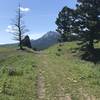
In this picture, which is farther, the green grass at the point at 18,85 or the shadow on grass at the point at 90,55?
the shadow on grass at the point at 90,55

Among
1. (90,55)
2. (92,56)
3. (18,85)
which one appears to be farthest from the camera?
(90,55)

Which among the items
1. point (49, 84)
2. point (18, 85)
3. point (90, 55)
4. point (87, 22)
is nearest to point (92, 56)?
point (90, 55)

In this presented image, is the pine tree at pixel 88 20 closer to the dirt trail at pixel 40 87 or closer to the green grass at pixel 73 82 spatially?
the green grass at pixel 73 82

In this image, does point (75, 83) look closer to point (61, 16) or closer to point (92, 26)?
point (92, 26)

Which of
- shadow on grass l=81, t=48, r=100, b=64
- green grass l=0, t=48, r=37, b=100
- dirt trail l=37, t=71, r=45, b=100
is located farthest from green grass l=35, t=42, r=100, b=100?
→ shadow on grass l=81, t=48, r=100, b=64

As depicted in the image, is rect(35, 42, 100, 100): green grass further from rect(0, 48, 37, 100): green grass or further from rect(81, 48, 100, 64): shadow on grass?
rect(81, 48, 100, 64): shadow on grass

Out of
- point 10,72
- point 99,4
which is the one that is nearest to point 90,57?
point 99,4

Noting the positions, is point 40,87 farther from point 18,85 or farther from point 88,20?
point 88,20

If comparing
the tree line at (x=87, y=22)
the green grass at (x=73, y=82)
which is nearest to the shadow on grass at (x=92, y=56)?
the tree line at (x=87, y=22)

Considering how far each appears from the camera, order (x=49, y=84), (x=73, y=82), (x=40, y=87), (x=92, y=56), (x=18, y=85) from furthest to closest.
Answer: (x=92, y=56), (x=73, y=82), (x=49, y=84), (x=18, y=85), (x=40, y=87)

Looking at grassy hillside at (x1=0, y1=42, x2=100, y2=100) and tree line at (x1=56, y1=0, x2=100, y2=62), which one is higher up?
tree line at (x1=56, y1=0, x2=100, y2=62)

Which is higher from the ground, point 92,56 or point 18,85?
point 92,56

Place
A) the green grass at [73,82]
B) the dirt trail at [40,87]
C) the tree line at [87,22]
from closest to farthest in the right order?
1. the dirt trail at [40,87]
2. the green grass at [73,82]
3. the tree line at [87,22]

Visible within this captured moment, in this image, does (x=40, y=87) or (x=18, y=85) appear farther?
(x=18, y=85)
